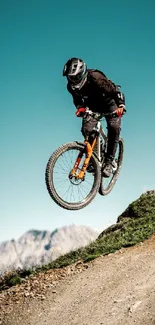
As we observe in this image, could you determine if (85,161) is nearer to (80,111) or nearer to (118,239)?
(80,111)

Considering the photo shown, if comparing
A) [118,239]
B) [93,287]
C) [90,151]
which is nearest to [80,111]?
[90,151]

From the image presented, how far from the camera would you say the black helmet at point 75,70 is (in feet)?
28.5

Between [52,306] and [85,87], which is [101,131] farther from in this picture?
[52,306]

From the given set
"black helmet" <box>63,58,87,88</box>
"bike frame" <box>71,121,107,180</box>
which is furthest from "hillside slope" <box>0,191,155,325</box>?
"black helmet" <box>63,58,87,88</box>

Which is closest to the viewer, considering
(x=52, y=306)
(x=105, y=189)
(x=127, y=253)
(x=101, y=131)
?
(x=52, y=306)

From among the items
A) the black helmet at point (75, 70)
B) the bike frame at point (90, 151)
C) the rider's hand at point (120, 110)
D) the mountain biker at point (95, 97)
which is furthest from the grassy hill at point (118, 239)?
the black helmet at point (75, 70)

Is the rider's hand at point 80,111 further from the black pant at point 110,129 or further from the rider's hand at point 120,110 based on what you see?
the rider's hand at point 120,110

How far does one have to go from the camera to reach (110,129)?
10273 millimetres

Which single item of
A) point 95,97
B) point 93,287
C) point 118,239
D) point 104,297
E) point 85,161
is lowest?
point 104,297

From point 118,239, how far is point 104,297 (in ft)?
10.9

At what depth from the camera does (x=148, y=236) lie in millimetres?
10133

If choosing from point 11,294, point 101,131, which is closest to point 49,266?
point 11,294

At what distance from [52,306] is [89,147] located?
3.81 m

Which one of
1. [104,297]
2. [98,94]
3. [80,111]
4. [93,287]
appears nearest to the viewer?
[104,297]
